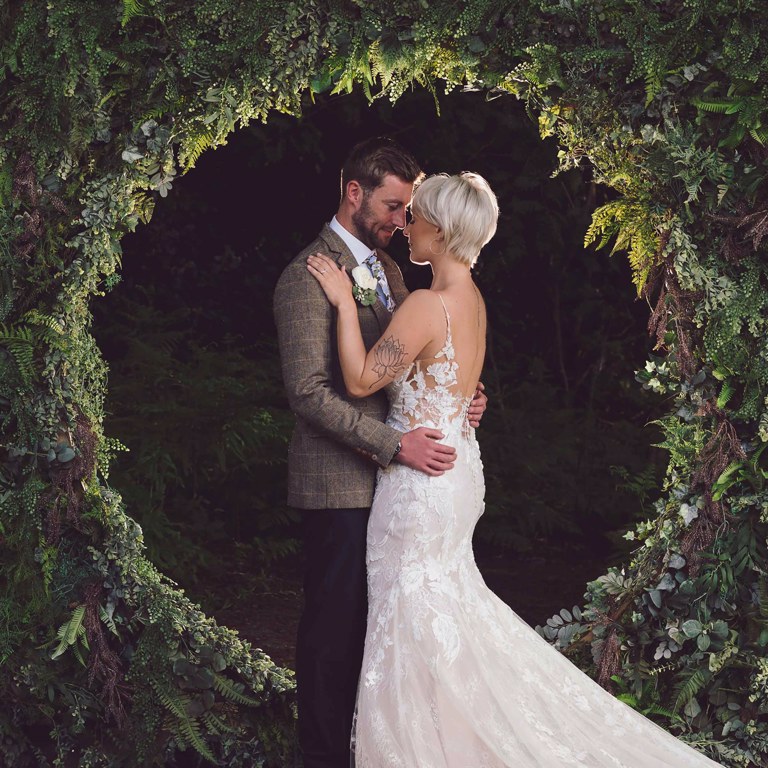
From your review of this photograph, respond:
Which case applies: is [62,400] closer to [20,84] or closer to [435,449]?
[20,84]

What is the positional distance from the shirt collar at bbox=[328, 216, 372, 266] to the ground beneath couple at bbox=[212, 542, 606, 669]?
3.12 metres

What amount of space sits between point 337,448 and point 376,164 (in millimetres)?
1074

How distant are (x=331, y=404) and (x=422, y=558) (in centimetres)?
64

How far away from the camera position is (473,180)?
3.96 metres

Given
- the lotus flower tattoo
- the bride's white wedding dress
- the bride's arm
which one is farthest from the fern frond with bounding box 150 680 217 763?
the lotus flower tattoo

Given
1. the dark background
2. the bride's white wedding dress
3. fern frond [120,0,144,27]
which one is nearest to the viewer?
the bride's white wedding dress

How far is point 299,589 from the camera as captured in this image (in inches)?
307

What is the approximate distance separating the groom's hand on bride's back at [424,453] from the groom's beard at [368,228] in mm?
775

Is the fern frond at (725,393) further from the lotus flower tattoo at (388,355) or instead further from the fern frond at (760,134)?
the lotus flower tattoo at (388,355)

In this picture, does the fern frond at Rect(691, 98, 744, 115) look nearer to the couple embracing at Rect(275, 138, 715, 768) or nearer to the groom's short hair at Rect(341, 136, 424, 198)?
the couple embracing at Rect(275, 138, 715, 768)

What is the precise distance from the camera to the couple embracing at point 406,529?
12.6 feet

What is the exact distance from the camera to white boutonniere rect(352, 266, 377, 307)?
4102 mm

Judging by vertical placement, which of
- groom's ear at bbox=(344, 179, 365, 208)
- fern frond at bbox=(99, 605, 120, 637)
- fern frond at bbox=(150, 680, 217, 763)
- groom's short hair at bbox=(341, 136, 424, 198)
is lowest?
fern frond at bbox=(150, 680, 217, 763)

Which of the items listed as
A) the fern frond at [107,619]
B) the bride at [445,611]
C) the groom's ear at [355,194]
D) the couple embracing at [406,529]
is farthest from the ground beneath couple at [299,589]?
the groom's ear at [355,194]
